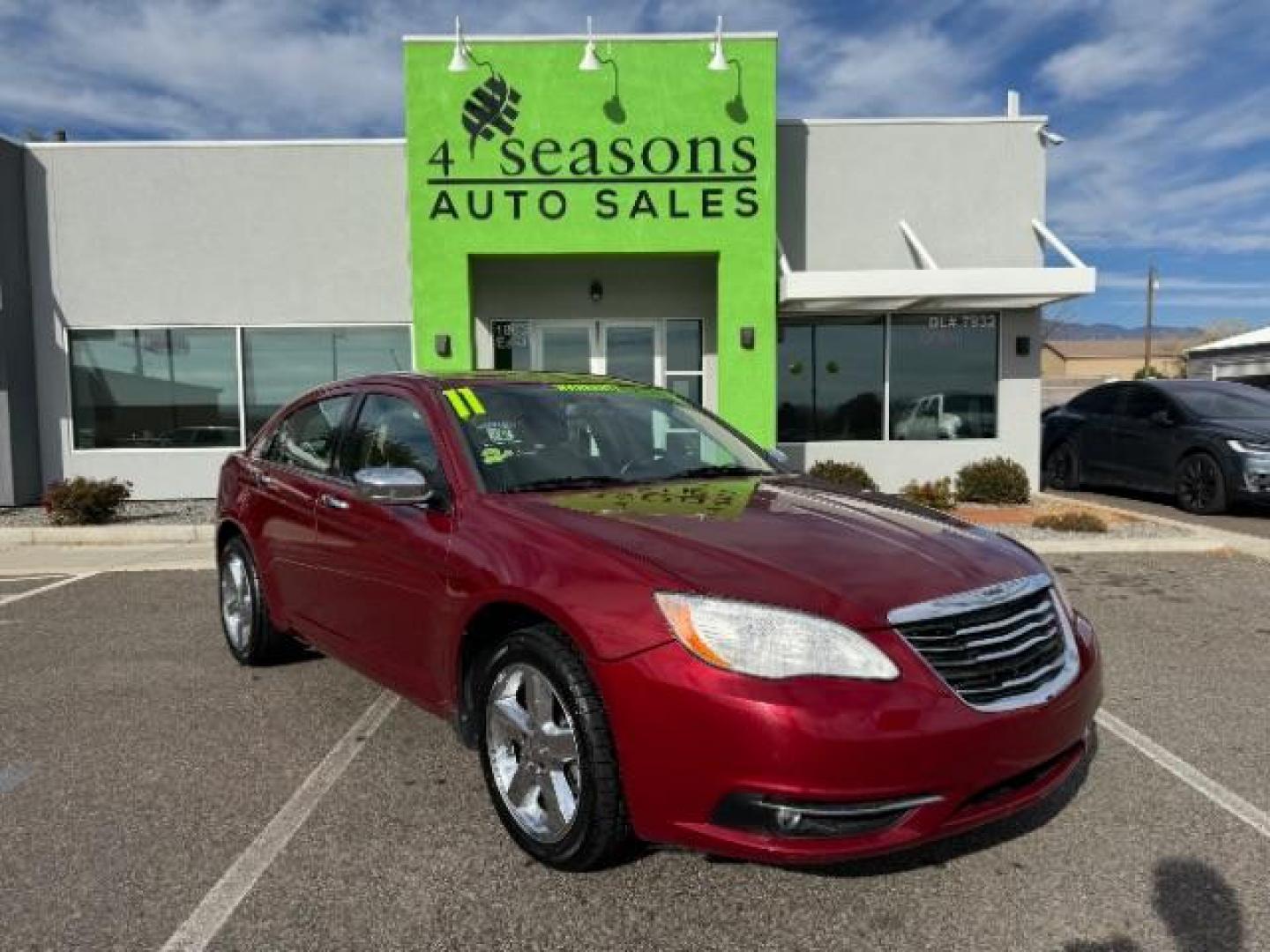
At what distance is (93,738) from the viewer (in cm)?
423

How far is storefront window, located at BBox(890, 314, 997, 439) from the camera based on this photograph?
510 inches

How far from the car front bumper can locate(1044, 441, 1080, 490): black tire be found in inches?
489

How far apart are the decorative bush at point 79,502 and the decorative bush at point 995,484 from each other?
10.0m

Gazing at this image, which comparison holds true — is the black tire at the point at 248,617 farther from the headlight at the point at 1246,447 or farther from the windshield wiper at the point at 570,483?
the headlight at the point at 1246,447

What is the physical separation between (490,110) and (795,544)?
33.5ft

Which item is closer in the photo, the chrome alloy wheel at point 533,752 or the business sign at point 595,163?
the chrome alloy wheel at point 533,752

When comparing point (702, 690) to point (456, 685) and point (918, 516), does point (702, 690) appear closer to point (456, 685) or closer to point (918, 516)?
point (456, 685)

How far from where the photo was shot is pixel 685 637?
2.55 m

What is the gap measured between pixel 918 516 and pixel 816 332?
381 inches

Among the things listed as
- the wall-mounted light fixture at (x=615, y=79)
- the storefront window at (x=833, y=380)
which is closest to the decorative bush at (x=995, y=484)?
the storefront window at (x=833, y=380)

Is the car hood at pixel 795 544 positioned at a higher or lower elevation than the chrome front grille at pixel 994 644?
higher

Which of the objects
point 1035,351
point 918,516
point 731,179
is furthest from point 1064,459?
point 918,516

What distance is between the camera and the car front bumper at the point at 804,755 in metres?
2.41

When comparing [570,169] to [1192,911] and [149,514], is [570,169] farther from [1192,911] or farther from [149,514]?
[1192,911]
